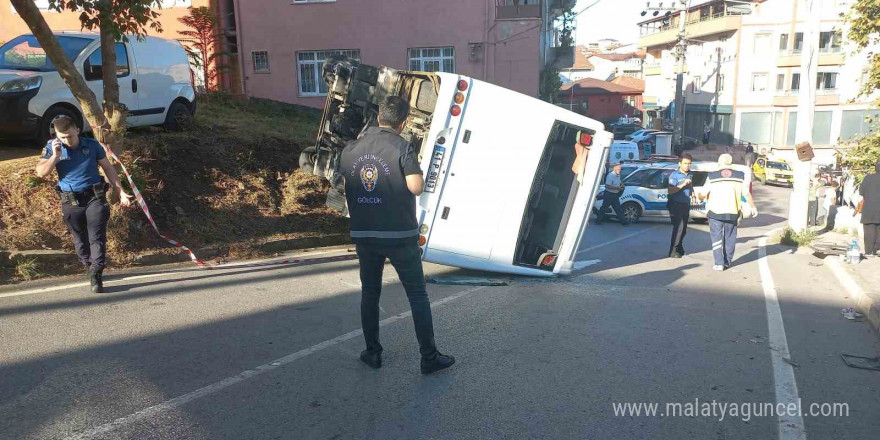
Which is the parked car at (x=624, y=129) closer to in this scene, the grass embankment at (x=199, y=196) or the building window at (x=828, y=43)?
the building window at (x=828, y=43)

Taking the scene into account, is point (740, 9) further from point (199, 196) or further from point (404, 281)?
point (404, 281)

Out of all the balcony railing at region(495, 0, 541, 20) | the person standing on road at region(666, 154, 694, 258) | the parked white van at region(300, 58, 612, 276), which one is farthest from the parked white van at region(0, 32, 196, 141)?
the balcony railing at region(495, 0, 541, 20)

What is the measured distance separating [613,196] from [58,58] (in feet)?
42.0

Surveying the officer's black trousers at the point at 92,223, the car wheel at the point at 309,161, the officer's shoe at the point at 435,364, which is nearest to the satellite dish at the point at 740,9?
the car wheel at the point at 309,161

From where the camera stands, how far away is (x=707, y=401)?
4352 mm

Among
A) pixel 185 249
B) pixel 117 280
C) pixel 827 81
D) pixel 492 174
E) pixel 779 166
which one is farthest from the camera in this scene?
pixel 827 81

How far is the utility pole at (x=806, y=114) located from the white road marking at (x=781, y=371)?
→ 16.5ft

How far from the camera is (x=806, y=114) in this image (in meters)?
12.9

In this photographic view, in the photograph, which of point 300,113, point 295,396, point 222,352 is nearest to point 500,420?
point 295,396

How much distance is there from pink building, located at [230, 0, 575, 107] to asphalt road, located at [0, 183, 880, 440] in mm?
15118

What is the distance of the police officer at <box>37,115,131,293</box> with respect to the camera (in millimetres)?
6078

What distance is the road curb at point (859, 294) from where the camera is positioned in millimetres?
6404

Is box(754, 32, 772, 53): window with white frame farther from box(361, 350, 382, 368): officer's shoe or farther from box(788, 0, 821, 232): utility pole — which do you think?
box(361, 350, 382, 368): officer's shoe

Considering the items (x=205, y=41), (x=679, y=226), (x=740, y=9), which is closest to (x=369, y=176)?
(x=679, y=226)
